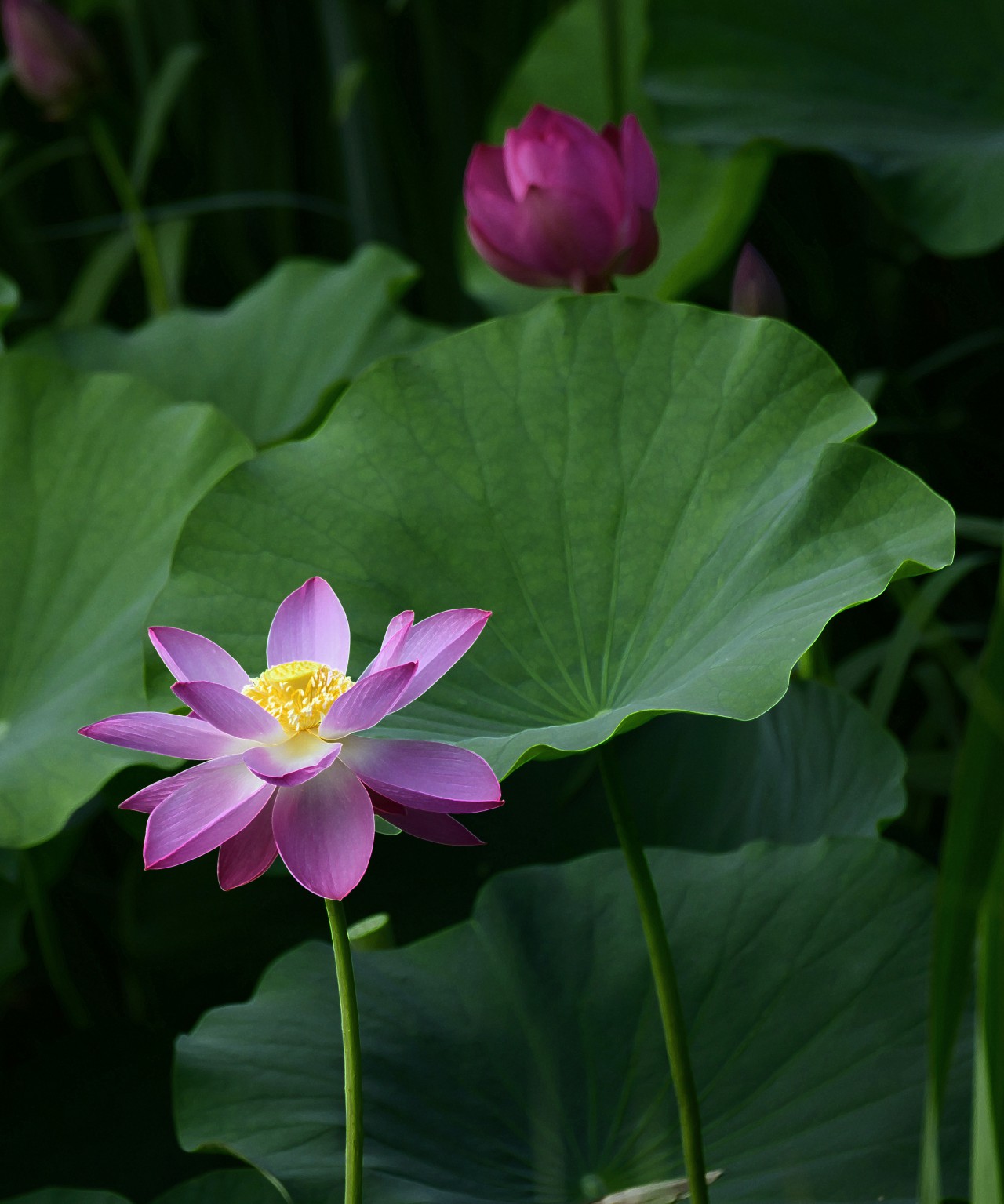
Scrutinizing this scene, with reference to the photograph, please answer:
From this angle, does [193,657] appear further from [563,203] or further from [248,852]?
[563,203]

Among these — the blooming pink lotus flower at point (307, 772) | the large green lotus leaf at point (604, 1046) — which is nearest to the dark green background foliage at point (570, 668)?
the large green lotus leaf at point (604, 1046)

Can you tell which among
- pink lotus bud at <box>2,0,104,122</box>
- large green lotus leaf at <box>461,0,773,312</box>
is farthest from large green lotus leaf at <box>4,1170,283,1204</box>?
pink lotus bud at <box>2,0,104,122</box>

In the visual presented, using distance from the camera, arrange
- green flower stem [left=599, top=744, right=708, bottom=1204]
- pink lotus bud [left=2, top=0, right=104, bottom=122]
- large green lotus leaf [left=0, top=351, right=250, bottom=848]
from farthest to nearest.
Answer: pink lotus bud [left=2, top=0, right=104, bottom=122] → large green lotus leaf [left=0, top=351, right=250, bottom=848] → green flower stem [left=599, top=744, right=708, bottom=1204]

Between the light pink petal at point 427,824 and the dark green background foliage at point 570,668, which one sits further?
the dark green background foliage at point 570,668

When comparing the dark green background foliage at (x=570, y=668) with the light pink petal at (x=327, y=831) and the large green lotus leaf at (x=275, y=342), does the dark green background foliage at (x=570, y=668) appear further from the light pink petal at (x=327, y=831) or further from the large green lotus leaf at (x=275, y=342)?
the light pink petal at (x=327, y=831)

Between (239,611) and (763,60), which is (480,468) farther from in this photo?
(763,60)

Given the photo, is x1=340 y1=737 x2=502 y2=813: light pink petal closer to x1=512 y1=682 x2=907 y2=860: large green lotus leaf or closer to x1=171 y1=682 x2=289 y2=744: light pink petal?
x1=171 y1=682 x2=289 y2=744: light pink petal

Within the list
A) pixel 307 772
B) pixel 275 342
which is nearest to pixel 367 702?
pixel 307 772

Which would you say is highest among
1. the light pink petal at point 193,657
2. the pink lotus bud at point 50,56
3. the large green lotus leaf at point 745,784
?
the pink lotus bud at point 50,56
